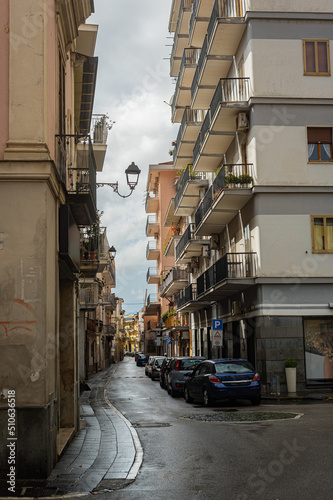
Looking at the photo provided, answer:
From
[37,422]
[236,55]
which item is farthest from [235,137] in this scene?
[37,422]

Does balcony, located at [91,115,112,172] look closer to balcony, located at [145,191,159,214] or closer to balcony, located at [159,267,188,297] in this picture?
balcony, located at [159,267,188,297]

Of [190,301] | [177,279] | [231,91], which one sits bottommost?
[190,301]

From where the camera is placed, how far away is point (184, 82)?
120ft

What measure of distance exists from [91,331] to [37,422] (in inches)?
1720

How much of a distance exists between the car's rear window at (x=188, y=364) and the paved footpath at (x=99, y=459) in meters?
9.32

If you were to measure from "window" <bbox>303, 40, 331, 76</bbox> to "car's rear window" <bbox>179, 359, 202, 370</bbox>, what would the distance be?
1196cm

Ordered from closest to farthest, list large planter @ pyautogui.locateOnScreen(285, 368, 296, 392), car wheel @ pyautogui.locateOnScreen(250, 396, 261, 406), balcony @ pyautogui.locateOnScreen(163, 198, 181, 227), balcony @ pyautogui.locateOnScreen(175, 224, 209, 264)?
car wheel @ pyautogui.locateOnScreen(250, 396, 261, 406)
large planter @ pyautogui.locateOnScreen(285, 368, 296, 392)
balcony @ pyautogui.locateOnScreen(175, 224, 209, 264)
balcony @ pyautogui.locateOnScreen(163, 198, 181, 227)

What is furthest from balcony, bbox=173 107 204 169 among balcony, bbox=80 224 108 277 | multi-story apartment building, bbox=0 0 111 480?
multi-story apartment building, bbox=0 0 111 480

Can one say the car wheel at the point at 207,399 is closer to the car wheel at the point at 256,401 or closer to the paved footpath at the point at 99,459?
the car wheel at the point at 256,401

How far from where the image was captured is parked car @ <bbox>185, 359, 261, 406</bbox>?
18688 mm

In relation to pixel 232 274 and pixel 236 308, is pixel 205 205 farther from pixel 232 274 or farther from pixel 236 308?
pixel 232 274

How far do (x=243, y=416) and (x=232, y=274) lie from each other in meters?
10.4

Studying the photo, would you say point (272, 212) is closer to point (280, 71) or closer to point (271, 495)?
point (280, 71)

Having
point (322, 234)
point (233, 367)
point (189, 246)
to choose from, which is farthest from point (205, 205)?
point (233, 367)
